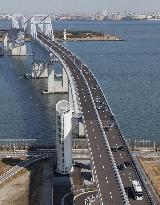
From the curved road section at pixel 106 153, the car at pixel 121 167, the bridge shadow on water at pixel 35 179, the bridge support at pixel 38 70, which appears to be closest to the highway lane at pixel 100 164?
the curved road section at pixel 106 153

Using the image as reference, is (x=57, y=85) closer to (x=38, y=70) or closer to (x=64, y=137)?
(x=38, y=70)

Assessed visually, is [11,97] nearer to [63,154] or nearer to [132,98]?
[132,98]

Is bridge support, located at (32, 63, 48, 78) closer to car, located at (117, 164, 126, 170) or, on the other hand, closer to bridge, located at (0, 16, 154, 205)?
bridge, located at (0, 16, 154, 205)

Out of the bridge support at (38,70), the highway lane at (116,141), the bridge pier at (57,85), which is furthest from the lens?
the bridge support at (38,70)

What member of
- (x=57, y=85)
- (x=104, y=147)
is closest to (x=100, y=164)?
(x=104, y=147)

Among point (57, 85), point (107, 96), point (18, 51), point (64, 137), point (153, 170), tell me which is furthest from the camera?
point (18, 51)

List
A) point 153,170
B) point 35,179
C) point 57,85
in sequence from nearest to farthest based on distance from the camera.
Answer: point 35,179 → point 153,170 → point 57,85

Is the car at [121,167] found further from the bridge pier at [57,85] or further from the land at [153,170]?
the bridge pier at [57,85]
